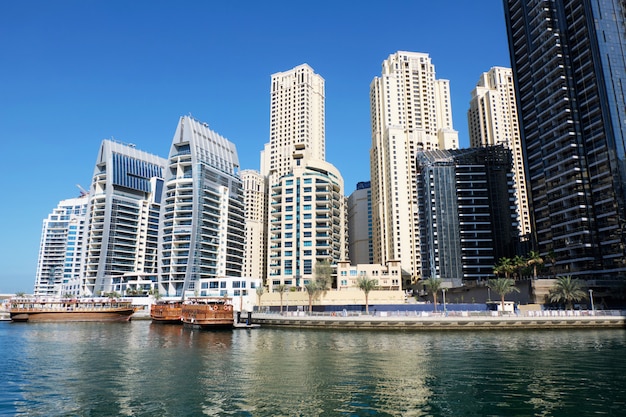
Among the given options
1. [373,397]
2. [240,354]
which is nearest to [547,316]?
[240,354]

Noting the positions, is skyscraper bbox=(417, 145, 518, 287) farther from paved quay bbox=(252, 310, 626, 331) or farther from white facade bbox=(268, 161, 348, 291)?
paved quay bbox=(252, 310, 626, 331)

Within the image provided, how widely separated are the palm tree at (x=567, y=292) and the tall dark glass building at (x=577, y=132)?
37.1 ft

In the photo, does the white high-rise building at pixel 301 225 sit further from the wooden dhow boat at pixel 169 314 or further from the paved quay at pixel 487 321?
the paved quay at pixel 487 321

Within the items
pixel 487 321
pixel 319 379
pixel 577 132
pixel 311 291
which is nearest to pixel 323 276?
pixel 311 291

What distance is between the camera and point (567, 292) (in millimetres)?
104688

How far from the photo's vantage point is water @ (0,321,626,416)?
29.4 meters

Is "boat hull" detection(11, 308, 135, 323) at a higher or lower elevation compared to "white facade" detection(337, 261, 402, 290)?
lower

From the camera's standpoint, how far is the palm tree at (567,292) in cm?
10371

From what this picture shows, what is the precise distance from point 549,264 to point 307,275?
78.9 m

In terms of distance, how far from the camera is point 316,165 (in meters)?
185

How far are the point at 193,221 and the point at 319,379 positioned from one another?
152 m

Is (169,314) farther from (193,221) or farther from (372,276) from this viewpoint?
(193,221)

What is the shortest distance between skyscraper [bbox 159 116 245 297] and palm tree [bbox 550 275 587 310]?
11702cm

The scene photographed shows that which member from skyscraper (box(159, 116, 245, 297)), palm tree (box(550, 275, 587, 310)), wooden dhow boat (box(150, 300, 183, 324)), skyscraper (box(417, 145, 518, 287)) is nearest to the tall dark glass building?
palm tree (box(550, 275, 587, 310))
